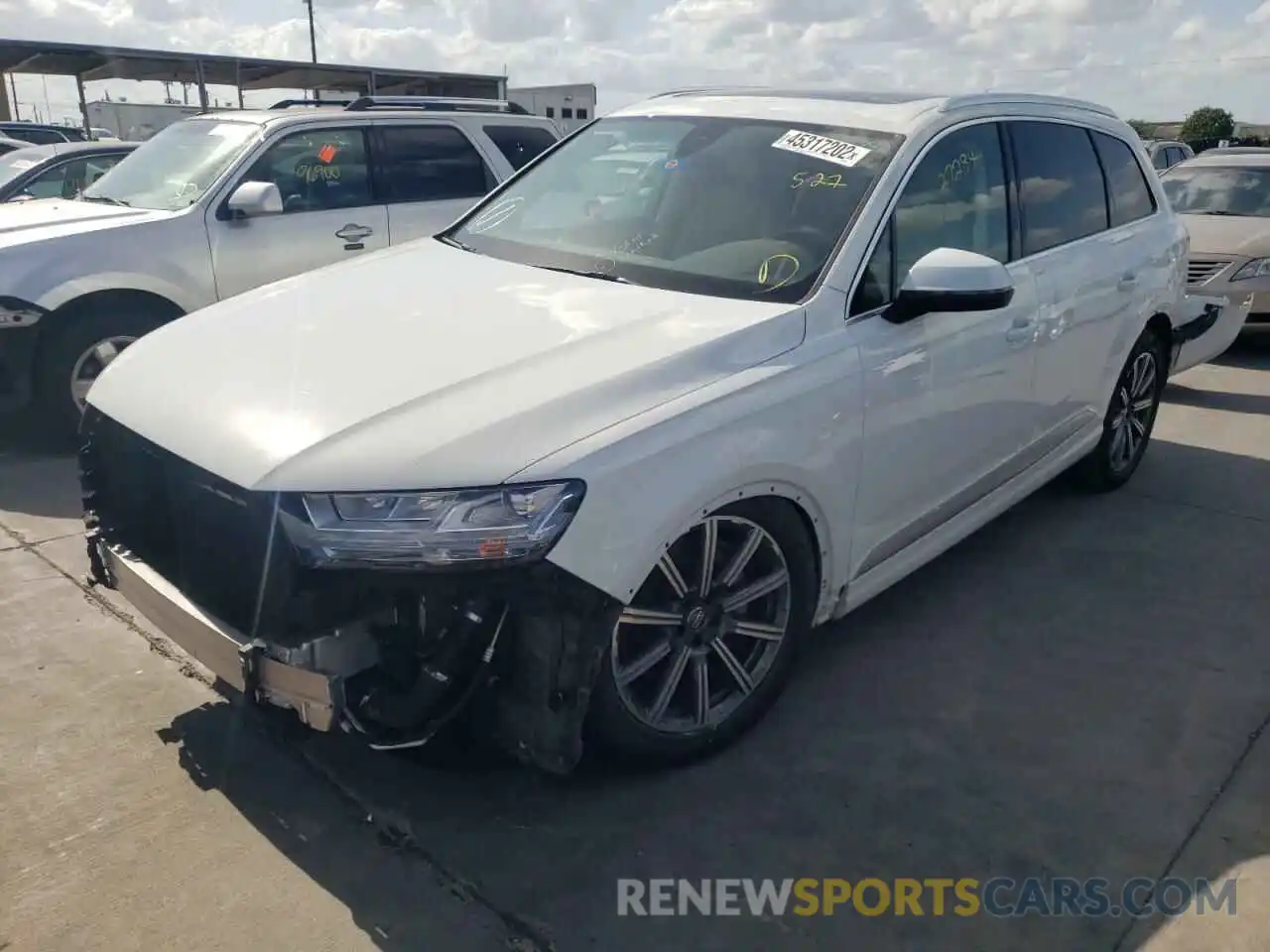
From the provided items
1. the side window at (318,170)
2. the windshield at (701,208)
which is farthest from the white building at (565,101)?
the windshield at (701,208)

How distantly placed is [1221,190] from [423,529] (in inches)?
419

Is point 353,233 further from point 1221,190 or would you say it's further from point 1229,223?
point 1221,190

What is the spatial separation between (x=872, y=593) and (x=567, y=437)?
1553mm

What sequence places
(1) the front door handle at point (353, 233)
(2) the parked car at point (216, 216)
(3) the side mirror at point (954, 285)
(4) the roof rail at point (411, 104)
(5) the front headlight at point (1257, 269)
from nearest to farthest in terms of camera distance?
(3) the side mirror at point (954, 285), (2) the parked car at point (216, 216), (1) the front door handle at point (353, 233), (4) the roof rail at point (411, 104), (5) the front headlight at point (1257, 269)

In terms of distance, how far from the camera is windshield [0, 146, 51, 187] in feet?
30.8

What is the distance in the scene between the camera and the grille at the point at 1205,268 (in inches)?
364

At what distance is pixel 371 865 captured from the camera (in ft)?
8.77

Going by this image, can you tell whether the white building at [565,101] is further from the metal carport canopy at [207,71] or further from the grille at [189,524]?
the grille at [189,524]

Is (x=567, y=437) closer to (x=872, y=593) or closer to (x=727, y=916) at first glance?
(x=727, y=916)

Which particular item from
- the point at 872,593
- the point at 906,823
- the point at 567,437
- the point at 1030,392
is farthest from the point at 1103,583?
the point at 567,437

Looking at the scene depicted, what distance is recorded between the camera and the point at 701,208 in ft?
11.6

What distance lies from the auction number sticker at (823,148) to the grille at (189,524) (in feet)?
7.10

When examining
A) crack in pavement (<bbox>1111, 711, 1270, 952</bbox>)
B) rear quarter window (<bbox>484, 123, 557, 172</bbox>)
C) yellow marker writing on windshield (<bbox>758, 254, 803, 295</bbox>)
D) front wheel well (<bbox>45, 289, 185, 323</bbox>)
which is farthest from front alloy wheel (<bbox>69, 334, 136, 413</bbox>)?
crack in pavement (<bbox>1111, 711, 1270, 952</bbox>)

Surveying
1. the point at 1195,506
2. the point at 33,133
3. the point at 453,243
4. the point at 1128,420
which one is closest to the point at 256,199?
→ the point at 453,243
